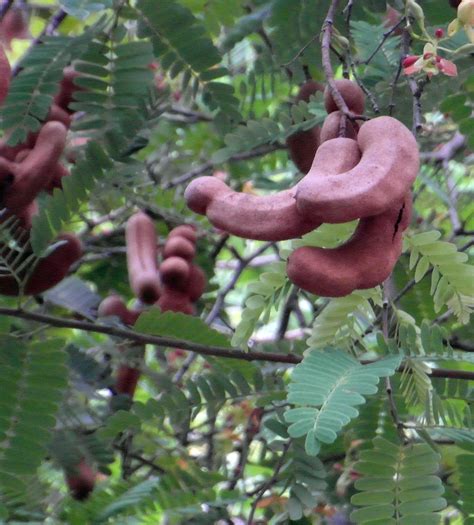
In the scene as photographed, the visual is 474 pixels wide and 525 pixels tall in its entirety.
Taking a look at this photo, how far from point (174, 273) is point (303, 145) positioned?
0.36 m

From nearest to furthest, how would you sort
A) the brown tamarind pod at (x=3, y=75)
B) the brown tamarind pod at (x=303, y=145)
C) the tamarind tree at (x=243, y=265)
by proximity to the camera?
the tamarind tree at (x=243, y=265) → the brown tamarind pod at (x=3, y=75) → the brown tamarind pod at (x=303, y=145)

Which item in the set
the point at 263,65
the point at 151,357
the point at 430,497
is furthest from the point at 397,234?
the point at 151,357

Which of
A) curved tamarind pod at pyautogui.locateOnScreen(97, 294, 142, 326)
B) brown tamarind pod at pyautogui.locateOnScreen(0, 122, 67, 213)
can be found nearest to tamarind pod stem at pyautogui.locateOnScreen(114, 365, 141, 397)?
curved tamarind pod at pyautogui.locateOnScreen(97, 294, 142, 326)

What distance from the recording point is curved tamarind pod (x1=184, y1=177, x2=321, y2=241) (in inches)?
35.9

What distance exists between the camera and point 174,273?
5.93 ft

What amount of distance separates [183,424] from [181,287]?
26 centimetres

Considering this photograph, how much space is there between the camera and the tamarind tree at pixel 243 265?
994 millimetres

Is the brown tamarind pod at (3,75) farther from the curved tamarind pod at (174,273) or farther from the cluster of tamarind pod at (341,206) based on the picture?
the curved tamarind pod at (174,273)

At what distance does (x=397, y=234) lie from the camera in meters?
0.98

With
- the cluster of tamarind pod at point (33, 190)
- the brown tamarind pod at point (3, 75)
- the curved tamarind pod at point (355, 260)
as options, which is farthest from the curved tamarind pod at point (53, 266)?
the curved tamarind pod at point (355, 260)

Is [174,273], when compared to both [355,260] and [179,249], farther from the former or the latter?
[355,260]

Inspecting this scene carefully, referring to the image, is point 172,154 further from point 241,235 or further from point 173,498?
point 241,235

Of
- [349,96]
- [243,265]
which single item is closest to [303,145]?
[349,96]

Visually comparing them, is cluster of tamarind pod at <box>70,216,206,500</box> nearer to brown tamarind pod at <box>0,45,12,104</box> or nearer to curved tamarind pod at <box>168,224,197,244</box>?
curved tamarind pod at <box>168,224,197,244</box>
